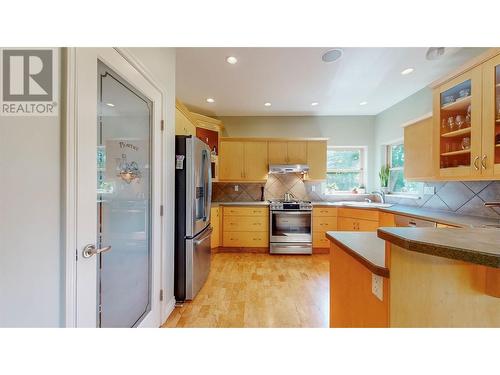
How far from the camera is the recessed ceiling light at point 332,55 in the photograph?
2178 mm

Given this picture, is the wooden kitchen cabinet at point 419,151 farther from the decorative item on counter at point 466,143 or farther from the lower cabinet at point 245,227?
the lower cabinet at point 245,227

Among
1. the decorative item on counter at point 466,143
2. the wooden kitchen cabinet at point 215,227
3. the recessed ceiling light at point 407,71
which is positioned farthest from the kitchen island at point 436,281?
the wooden kitchen cabinet at point 215,227

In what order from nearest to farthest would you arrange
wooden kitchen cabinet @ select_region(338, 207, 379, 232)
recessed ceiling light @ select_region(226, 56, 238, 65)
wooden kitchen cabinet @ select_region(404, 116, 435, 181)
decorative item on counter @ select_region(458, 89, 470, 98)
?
decorative item on counter @ select_region(458, 89, 470, 98)
recessed ceiling light @ select_region(226, 56, 238, 65)
wooden kitchen cabinet @ select_region(404, 116, 435, 181)
wooden kitchen cabinet @ select_region(338, 207, 379, 232)

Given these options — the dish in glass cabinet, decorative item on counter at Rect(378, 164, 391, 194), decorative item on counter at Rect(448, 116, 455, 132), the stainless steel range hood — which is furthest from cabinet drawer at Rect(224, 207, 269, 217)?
the dish in glass cabinet

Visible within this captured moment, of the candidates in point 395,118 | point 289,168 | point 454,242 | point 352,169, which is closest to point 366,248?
point 454,242

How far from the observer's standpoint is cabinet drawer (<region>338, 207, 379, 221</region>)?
3258 mm

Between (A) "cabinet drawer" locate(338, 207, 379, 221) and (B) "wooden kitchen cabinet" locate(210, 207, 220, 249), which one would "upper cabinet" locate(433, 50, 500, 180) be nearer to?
(A) "cabinet drawer" locate(338, 207, 379, 221)

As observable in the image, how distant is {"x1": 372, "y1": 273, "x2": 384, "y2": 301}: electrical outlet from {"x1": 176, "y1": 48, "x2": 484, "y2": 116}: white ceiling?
2.34 metres
